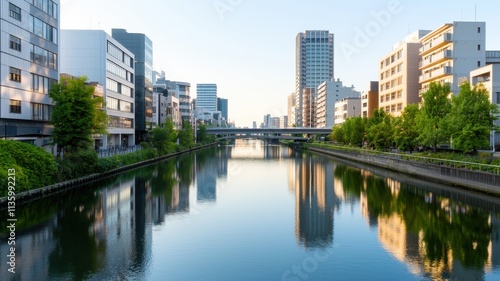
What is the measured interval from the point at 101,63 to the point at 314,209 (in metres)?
43.9

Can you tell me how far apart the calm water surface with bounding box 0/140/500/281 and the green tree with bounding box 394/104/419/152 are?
15075mm

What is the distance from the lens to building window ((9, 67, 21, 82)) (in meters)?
34.8

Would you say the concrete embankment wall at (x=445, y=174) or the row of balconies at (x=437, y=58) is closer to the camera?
the concrete embankment wall at (x=445, y=174)

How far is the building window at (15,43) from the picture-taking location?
34.3 meters

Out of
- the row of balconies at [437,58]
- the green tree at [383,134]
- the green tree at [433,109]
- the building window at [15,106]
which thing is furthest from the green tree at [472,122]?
the building window at [15,106]

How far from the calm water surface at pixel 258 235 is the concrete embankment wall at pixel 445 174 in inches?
39.4

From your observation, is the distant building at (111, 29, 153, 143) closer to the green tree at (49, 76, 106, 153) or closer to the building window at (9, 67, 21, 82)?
the green tree at (49, 76, 106, 153)

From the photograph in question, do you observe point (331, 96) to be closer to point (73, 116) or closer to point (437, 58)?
point (437, 58)

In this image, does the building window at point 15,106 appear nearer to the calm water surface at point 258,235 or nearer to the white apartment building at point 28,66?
the white apartment building at point 28,66

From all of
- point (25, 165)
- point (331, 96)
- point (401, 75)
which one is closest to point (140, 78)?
point (401, 75)

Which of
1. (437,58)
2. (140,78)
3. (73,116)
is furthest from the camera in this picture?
(140,78)

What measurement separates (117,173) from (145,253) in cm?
2953

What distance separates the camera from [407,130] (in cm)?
4894

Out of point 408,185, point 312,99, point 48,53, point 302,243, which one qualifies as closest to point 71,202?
point 302,243
